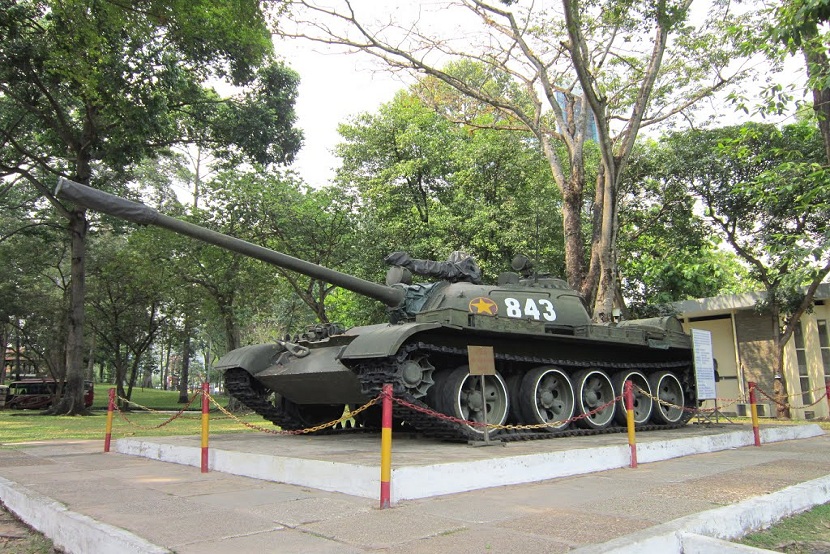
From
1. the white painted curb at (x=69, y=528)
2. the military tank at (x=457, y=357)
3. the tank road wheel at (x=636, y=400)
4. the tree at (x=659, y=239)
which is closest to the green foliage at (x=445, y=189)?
the tree at (x=659, y=239)

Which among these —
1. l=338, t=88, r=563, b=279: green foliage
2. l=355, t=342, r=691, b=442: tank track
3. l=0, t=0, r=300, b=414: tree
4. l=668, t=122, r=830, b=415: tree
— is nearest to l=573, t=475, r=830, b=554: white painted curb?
l=355, t=342, r=691, b=442: tank track

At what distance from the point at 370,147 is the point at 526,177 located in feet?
18.1

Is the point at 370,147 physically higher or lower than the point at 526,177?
higher

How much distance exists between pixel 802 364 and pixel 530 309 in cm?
1250

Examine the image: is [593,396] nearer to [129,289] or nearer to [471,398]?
[471,398]

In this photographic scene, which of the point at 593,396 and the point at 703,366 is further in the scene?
the point at 703,366

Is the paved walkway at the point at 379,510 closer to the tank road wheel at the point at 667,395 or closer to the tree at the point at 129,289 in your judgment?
the tank road wheel at the point at 667,395

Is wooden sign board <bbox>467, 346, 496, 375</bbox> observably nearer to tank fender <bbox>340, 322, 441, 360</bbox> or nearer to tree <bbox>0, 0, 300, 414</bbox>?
tank fender <bbox>340, 322, 441, 360</bbox>

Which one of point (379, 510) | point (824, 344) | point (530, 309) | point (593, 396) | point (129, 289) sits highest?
point (129, 289)

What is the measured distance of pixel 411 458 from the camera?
6.57m

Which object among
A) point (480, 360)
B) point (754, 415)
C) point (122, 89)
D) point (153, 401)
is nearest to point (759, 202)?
point (754, 415)

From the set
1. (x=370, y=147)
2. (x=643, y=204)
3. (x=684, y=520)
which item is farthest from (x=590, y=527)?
(x=370, y=147)

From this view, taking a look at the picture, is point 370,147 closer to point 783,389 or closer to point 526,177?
point 526,177

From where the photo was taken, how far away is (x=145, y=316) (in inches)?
1125
